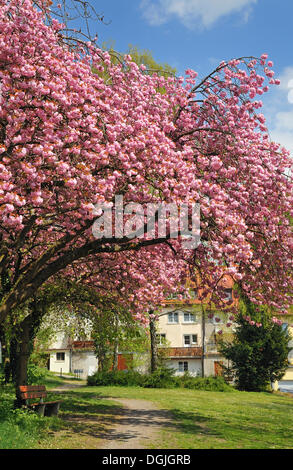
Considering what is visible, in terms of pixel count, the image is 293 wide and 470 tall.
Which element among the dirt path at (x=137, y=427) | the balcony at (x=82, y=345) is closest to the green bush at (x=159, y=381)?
the dirt path at (x=137, y=427)

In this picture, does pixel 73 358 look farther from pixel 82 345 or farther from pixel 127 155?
pixel 127 155

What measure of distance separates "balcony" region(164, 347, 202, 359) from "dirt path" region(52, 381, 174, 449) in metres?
36.6

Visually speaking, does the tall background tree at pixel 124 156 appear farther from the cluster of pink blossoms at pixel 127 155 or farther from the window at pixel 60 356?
the window at pixel 60 356

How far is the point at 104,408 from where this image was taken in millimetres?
19438

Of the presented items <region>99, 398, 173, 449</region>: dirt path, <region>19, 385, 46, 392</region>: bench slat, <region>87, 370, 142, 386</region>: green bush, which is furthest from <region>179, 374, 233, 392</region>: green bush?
<region>19, 385, 46, 392</region>: bench slat

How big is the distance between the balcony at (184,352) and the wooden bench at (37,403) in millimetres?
41346

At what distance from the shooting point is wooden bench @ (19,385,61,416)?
44.3ft

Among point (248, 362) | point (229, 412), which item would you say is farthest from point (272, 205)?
point (248, 362)

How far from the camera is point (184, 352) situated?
55.9 metres

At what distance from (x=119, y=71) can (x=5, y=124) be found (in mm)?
3859

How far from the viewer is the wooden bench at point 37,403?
531 inches

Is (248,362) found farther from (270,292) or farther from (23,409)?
(23,409)

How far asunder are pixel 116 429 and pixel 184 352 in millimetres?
43445

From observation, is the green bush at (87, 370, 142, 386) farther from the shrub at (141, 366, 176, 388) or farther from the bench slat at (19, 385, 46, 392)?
the bench slat at (19, 385, 46, 392)
